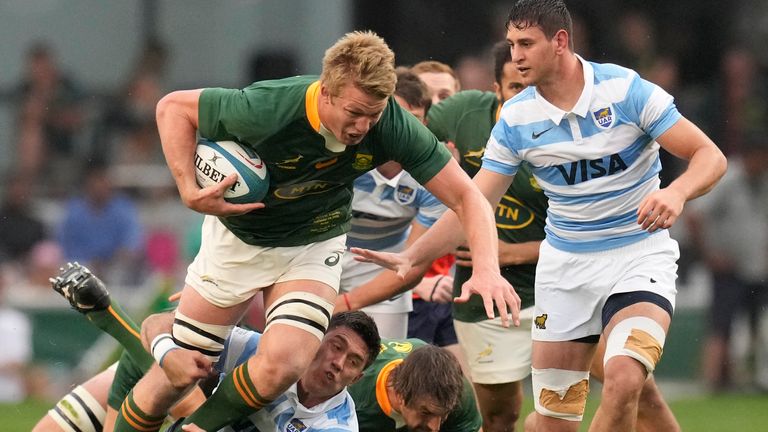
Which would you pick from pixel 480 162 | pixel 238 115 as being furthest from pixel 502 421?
pixel 238 115

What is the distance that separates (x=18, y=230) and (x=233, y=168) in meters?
7.68

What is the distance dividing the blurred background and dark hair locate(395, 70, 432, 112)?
414 centimetres

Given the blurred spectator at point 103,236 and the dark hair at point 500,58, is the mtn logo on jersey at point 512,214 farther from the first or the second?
the blurred spectator at point 103,236

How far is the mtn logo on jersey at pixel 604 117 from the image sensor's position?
6254mm

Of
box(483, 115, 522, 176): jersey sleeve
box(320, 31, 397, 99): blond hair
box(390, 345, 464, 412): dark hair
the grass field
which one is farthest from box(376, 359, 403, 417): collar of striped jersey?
A: the grass field

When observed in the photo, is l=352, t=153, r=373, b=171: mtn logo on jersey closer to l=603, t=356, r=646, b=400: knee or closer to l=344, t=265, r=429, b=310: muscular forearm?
l=344, t=265, r=429, b=310: muscular forearm

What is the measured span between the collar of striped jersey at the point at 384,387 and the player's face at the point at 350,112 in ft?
4.50

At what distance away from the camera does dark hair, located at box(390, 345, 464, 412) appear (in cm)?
625

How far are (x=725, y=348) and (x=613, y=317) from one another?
6.82 m

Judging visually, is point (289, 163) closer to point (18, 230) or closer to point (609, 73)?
point (609, 73)

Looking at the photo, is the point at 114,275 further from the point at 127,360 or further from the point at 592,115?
the point at 592,115

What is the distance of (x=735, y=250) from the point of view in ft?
41.6

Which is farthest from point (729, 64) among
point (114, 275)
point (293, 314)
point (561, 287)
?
point (293, 314)

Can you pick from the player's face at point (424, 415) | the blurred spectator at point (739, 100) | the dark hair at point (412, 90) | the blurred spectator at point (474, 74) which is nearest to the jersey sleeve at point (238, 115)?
the player's face at point (424, 415)
